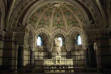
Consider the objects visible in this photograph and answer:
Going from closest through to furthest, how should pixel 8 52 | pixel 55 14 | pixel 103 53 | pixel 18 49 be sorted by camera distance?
pixel 103 53 → pixel 8 52 → pixel 18 49 → pixel 55 14

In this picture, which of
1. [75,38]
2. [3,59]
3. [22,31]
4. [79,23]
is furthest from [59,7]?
[3,59]

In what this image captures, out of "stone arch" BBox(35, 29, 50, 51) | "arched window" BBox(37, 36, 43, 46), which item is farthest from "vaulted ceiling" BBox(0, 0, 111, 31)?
"arched window" BBox(37, 36, 43, 46)

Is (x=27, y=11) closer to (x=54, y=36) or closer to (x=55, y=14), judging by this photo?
(x=55, y=14)

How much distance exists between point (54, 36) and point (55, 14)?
3.21m

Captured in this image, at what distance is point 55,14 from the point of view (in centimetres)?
2230

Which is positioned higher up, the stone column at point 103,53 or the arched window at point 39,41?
the arched window at point 39,41

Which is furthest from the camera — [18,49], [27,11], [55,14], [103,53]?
[55,14]

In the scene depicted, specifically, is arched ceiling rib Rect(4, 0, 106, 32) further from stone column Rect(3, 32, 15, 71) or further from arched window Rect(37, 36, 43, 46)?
arched window Rect(37, 36, 43, 46)

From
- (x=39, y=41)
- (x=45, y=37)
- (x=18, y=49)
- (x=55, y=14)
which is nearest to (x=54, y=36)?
(x=45, y=37)

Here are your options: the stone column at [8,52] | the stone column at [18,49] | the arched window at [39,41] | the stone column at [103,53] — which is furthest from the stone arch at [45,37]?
the stone column at [103,53]

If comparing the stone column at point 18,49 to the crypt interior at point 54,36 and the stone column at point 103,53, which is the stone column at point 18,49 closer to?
the crypt interior at point 54,36

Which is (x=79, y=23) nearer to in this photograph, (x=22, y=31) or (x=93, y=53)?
(x=93, y=53)

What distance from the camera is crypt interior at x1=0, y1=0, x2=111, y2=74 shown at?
46.8 feet

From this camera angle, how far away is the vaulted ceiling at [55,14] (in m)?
14.8
